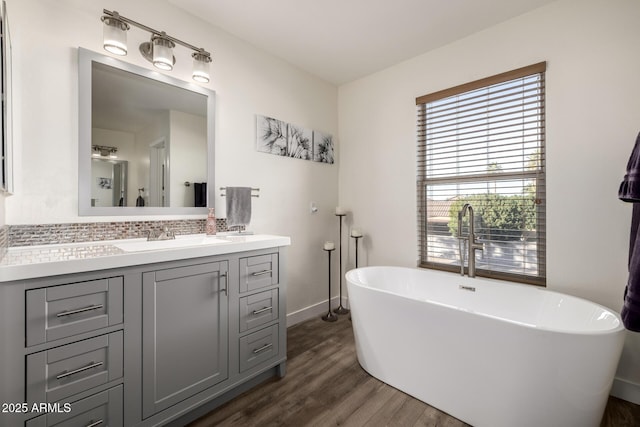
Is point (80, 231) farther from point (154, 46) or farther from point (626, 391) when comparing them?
point (626, 391)

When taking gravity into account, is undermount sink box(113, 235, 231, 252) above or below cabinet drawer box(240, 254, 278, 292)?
above

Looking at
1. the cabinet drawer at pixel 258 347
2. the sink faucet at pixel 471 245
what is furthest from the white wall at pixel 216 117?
the sink faucet at pixel 471 245

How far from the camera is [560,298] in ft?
6.17

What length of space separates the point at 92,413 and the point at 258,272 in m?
0.99

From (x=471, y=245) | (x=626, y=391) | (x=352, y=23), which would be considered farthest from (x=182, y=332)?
(x=626, y=391)

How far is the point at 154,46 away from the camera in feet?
6.10

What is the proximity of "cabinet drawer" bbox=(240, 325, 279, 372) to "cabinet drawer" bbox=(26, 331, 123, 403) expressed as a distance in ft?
2.21

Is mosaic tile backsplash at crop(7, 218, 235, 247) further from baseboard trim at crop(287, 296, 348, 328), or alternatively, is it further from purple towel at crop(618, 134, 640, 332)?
purple towel at crop(618, 134, 640, 332)

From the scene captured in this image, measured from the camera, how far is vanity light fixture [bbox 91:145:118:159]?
5.74 ft

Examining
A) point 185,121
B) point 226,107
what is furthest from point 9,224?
point 226,107

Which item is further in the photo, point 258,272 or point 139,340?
point 258,272

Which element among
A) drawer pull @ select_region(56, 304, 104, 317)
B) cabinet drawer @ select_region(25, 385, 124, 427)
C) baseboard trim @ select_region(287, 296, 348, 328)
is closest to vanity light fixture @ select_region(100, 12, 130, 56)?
drawer pull @ select_region(56, 304, 104, 317)

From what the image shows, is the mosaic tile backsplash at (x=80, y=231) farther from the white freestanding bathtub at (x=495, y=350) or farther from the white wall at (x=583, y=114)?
the white wall at (x=583, y=114)

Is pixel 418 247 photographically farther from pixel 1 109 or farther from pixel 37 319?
pixel 1 109
